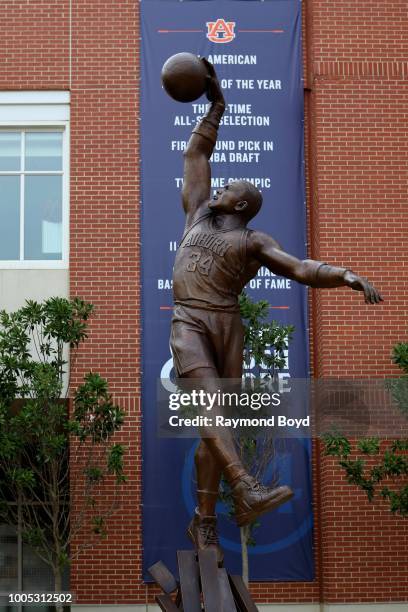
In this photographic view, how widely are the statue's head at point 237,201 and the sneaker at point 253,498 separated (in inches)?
75.0

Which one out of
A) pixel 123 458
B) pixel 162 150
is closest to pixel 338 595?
pixel 123 458

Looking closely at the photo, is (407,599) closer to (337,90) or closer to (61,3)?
(337,90)

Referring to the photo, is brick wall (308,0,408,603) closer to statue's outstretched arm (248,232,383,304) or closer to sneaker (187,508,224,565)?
sneaker (187,508,224,565)

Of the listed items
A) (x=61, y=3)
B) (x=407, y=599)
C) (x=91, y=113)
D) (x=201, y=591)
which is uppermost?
(x=61, y=3)

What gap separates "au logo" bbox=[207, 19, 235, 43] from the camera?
17203mm

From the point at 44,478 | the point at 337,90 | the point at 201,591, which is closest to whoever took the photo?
the point at 201,591

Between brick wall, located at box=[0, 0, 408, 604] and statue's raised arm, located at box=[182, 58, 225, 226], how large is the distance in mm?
7827

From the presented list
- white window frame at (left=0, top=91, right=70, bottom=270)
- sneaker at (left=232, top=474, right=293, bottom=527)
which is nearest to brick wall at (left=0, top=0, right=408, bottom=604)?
white window frame at (left=0, top=91, right=70, bottom=270)

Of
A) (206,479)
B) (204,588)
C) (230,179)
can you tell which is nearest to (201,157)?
(206,479)

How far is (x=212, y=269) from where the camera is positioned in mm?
8125

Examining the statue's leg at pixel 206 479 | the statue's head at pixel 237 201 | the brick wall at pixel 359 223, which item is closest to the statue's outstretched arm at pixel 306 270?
the statue's head at pixel 237 201

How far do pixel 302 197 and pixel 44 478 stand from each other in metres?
5.20

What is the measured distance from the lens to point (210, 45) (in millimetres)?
17188

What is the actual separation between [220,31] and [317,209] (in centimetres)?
293
